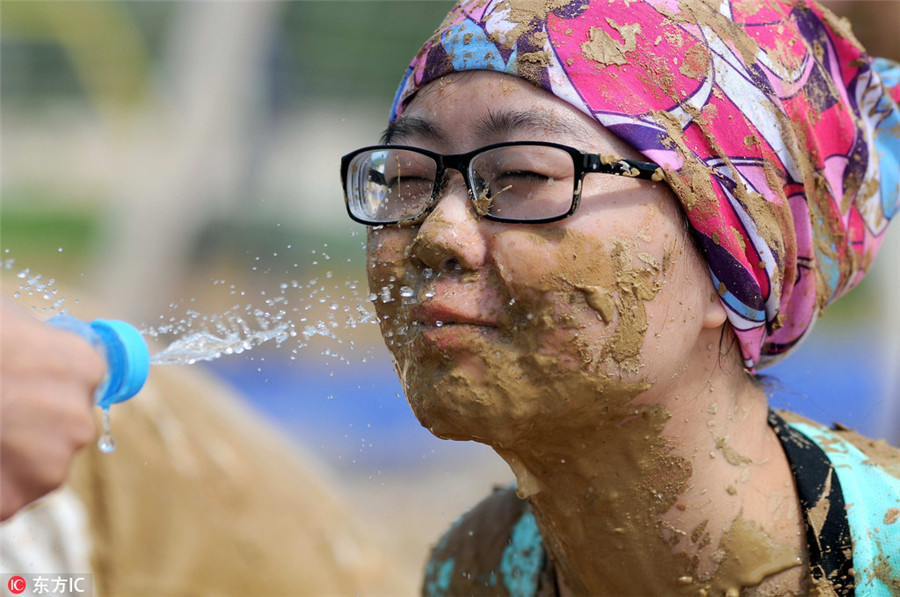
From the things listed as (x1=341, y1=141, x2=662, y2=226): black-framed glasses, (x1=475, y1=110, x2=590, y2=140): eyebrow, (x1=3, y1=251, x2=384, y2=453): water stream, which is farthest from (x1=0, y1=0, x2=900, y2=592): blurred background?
(x1=475, y1=110, x2=590, y2=140): eyebrow

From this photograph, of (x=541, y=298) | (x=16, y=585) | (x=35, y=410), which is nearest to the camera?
(x=35, y=410)

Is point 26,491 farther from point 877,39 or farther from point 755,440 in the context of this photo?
point 877,39

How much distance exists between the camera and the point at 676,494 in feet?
5.98

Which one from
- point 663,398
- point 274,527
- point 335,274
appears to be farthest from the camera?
point 335,274

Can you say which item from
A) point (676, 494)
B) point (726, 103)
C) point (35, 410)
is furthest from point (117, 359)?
point (726, 103)

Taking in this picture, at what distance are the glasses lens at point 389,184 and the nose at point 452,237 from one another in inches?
3.7

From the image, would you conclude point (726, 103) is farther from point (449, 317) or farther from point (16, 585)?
point (16, 585)

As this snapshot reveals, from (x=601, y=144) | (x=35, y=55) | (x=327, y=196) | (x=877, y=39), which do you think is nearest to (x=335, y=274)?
(x=327, y=196)

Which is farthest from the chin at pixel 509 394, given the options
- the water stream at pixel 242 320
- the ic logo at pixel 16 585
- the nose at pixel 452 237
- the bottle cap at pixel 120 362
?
the ic logo at pixel 16 585

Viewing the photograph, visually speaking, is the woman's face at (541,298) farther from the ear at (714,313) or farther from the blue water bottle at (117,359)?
the blue water bottle at (117,359)

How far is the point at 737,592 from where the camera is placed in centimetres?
181

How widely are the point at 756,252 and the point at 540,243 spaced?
0.48 meters

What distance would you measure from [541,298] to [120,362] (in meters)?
0.72

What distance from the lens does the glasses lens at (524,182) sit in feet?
5.47
